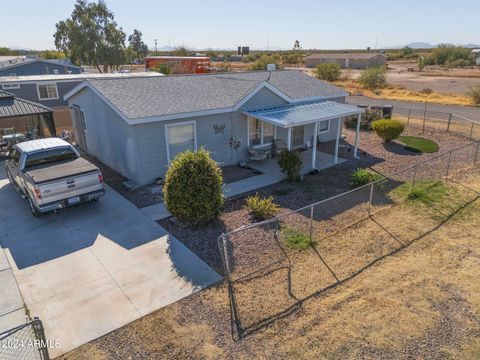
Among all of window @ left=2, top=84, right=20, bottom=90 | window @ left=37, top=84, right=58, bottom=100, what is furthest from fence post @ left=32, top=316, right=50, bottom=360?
window @ left=37, top=84, right=58, bottom=100

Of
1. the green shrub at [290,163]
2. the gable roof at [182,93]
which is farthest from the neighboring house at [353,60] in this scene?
the green shrub at [290,163]

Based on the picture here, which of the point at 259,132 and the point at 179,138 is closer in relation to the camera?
the point at 179,138

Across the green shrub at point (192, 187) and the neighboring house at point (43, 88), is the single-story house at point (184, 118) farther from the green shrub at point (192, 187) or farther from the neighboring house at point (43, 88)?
the neighboring house at point (43, 88)

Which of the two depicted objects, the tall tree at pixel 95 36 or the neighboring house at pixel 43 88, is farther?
the tall tree at pixel 95 36

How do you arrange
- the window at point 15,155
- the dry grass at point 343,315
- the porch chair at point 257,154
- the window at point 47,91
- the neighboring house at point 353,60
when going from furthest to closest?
the neighboring house at point 353,60 → the window at point 47,91 → the porch chair at point 257,154 → the window at point 15,155 → the dry grass at point 343,315

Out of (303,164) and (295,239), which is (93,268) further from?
(303,164)

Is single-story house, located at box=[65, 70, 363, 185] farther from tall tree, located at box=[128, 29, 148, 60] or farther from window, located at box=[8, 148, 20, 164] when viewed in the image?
tall tree, located at box=[128, 29, 148, 60]

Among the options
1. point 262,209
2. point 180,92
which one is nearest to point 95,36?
point 180,92
